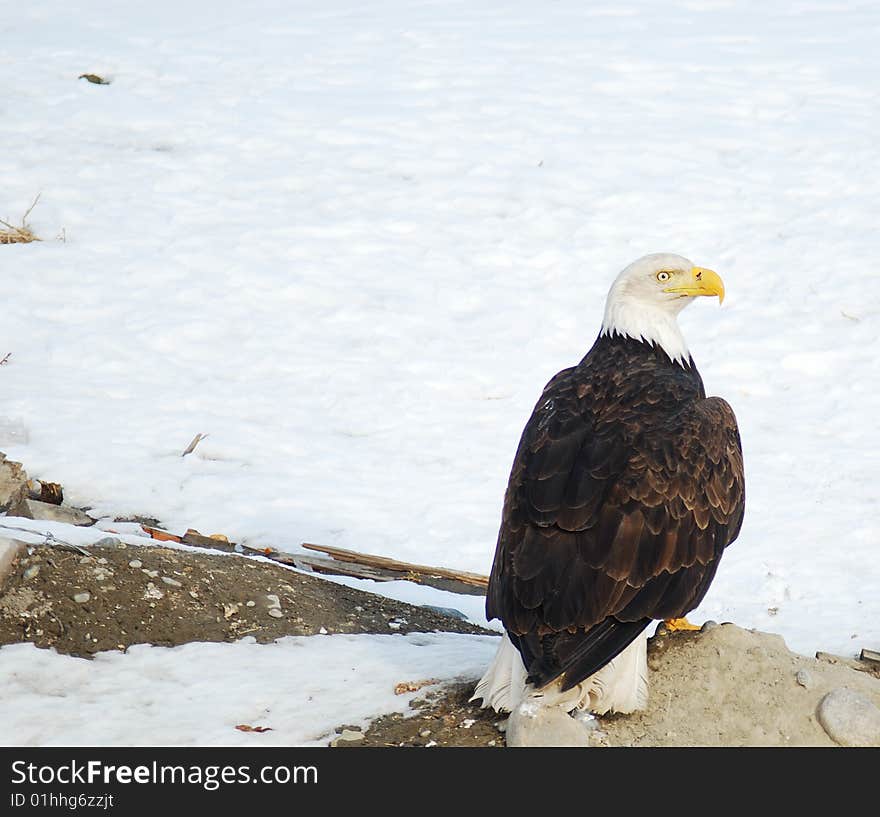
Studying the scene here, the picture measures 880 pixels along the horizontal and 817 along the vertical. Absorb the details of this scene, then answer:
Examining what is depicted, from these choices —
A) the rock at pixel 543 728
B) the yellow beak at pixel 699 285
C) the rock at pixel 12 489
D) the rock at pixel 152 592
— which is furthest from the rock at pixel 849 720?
the rock at pixel 12 489

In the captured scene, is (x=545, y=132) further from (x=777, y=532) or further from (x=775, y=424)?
(x=777, y=532)

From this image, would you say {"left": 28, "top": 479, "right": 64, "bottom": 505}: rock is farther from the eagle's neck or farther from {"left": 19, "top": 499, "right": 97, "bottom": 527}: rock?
the eagle's neck

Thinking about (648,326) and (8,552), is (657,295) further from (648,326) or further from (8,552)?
(8,552)

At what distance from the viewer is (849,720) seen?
15.2 ft

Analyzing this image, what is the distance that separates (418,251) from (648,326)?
6.08 metres

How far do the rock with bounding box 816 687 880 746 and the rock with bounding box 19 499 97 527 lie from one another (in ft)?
14.1

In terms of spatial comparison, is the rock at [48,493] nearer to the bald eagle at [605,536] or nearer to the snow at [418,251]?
the snow at [418,251]

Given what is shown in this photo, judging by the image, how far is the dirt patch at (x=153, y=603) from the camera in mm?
5328

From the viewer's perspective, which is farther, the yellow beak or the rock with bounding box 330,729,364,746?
the yellow beak

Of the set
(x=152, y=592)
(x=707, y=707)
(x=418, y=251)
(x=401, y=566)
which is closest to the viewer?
(x=707, y=707)

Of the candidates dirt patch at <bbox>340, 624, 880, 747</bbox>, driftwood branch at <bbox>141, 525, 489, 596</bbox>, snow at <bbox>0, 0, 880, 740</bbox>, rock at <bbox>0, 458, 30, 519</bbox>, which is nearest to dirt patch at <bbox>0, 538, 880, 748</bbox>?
dirt patch at <bbox>340, 624, 880, 747</bbox>

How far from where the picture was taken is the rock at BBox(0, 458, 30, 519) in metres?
6.93

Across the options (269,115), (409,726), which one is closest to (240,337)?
(269,115)

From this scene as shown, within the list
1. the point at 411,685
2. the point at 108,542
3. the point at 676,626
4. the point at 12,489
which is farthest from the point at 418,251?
the point at 411,685
